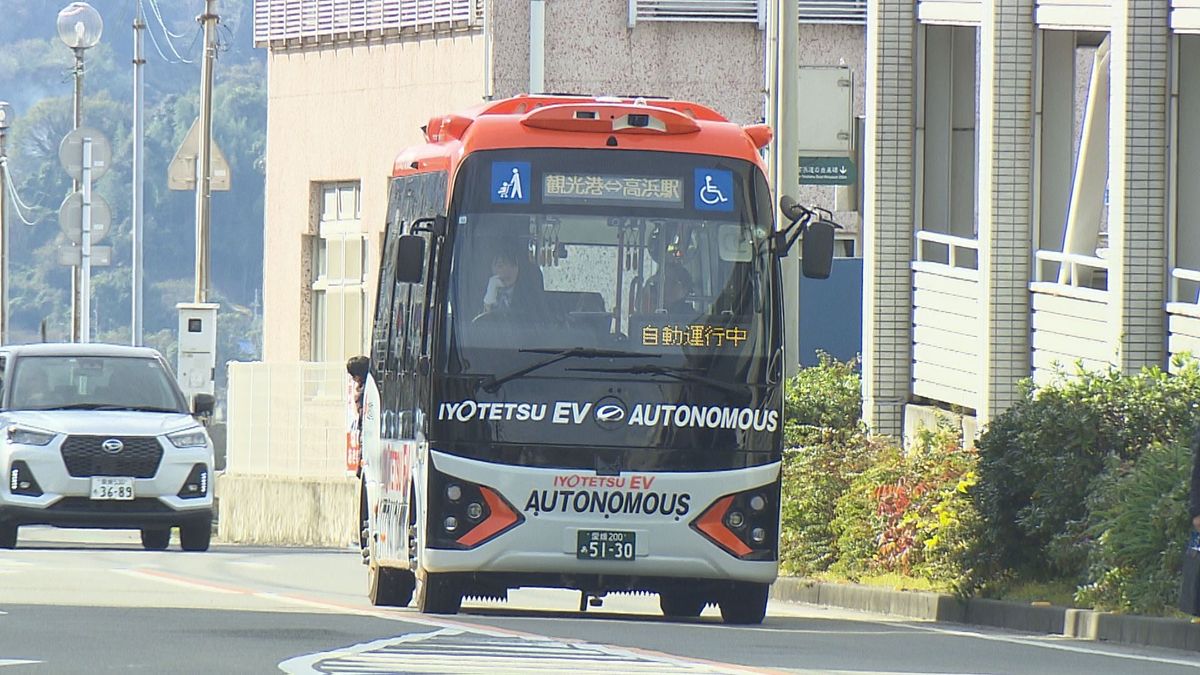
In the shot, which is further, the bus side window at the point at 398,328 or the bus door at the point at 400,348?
the bus side window at the point at 398,328

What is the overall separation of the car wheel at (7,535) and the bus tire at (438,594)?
31.9ft

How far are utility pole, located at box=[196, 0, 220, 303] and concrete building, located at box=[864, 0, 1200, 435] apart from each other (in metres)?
21.7

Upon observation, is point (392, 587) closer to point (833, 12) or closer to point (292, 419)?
point (292, 419)

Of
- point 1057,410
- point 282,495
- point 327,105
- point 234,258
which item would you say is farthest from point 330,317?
point 234,258

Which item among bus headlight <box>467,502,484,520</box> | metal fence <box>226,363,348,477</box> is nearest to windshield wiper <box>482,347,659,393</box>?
bus headlight <box>467,502,484,520</box>

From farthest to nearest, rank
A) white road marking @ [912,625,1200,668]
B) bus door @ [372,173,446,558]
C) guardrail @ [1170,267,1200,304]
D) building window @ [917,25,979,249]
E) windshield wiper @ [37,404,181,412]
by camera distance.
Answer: building window @ [917,25,979,249] < windshield wiper @ [37,404,181,412] < guardrail @ [1170,267,1200,304] < bus door @ [372,173,446,558] < white road marking @ [912,625,1200,668]

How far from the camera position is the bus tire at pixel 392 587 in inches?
779

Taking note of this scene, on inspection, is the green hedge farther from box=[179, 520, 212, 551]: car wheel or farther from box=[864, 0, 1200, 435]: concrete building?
box=[179, 520, 212, 551]: car wheel

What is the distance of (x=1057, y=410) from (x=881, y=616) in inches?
78.3

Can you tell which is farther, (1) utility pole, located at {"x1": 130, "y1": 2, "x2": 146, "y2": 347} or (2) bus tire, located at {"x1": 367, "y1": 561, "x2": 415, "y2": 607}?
(1) utility pole, located at {"x1": 130, "y1": 2, "x2": 146, "y2": 347}

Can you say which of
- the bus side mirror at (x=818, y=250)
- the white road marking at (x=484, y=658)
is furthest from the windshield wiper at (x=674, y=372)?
the white road marking at (x=484, y=658)

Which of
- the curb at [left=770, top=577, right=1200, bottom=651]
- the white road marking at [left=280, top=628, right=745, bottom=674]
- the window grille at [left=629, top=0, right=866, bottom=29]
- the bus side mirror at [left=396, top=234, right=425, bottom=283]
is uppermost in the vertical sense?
the window grille at [left=629, top=0, right=866, bottom=29]

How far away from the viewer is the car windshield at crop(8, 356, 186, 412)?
89.8 ft

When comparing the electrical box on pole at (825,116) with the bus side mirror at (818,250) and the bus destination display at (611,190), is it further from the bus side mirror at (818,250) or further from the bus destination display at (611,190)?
the bus destination display at (611,190)
